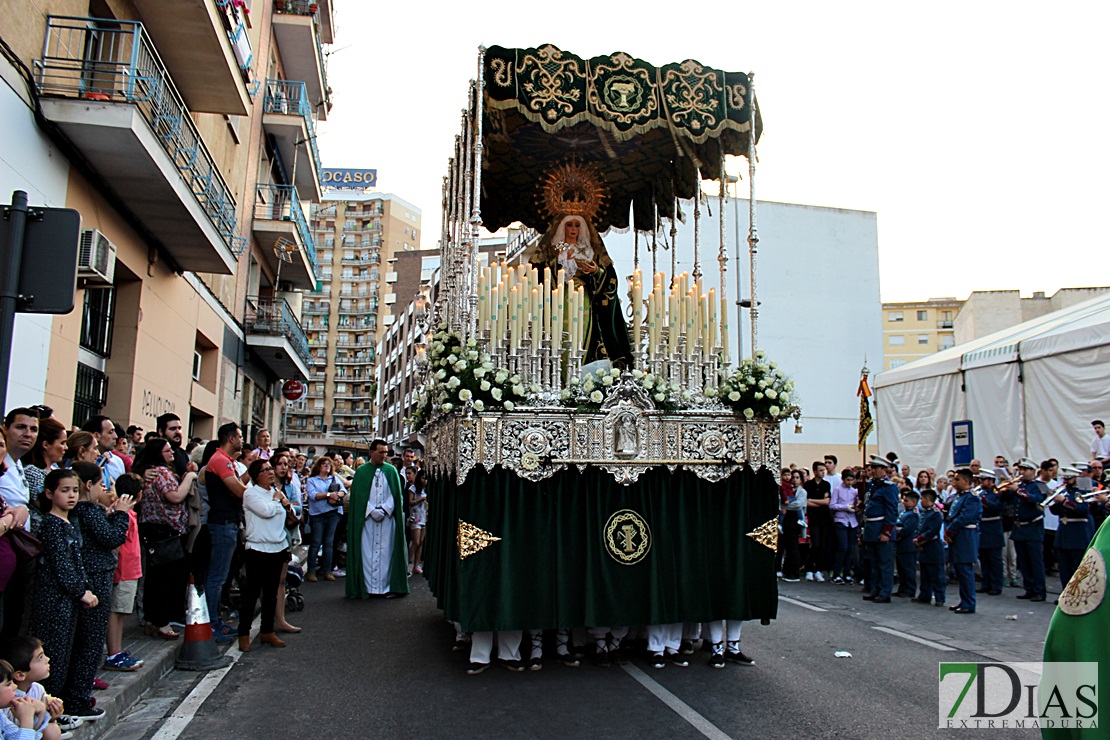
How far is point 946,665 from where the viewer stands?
6898mm

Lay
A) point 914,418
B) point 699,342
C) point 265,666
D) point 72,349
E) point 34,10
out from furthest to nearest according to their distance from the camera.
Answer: point 914,418, point 72,349, point 34,10, point 699,342, point 265,666

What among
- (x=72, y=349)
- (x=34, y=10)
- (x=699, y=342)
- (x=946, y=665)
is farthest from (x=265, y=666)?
(x=34, y=10)

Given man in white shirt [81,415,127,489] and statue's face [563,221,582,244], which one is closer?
man in white shirt [81,415,127,489]

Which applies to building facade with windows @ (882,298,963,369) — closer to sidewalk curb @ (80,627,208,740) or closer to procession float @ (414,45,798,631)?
procession float @ (414,45,798,631)

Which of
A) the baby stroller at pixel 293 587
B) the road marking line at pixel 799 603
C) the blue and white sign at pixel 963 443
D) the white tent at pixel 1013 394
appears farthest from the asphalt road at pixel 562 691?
the blue and white sign at pixel 963 443

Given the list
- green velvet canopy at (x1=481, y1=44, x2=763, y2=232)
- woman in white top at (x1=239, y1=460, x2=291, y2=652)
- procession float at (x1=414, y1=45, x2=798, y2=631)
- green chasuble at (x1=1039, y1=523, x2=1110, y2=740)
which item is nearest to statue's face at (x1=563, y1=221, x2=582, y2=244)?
green velvet canopy at (x1=481, y1=44, x2=763, y2=232)

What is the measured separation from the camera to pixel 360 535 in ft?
35.6

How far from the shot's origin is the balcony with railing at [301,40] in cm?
2347

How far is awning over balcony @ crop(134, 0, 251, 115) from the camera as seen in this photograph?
13359 mm

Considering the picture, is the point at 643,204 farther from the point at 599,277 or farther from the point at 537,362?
the point at 537,362

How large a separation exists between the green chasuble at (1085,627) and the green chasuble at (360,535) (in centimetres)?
921

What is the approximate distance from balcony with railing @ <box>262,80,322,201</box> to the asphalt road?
1859 cm

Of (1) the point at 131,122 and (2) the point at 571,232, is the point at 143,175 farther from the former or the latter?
(2) the point at 571,232

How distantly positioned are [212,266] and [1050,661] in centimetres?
1638
